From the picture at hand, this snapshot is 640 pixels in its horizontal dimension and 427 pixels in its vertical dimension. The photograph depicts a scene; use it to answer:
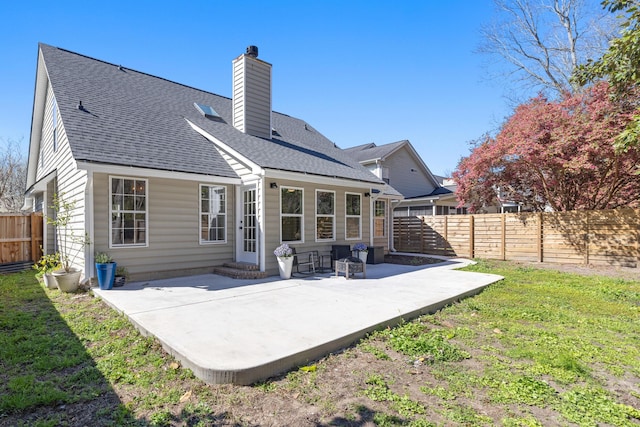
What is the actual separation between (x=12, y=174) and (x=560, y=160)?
33.4m

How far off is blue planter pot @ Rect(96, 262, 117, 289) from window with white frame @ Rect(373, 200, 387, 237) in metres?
9.45

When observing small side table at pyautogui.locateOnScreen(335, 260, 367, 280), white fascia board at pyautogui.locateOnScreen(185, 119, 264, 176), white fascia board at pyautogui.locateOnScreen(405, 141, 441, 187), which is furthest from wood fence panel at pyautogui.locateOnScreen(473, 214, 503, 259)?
A: white fascia board at pyautogui.locateOnScreen(405, 141, 441, 187)

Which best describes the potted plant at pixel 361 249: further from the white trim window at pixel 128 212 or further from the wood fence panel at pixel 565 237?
the wood fence panel at pixel 565 237

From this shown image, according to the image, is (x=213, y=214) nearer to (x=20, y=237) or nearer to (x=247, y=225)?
(x=247, y=225)

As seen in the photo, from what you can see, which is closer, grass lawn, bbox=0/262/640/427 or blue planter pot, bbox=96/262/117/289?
grass lawn, bbox=0/262/640/427

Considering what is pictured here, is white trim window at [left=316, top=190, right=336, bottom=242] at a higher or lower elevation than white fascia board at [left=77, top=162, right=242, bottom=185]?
lower

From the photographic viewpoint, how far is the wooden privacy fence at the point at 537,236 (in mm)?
9805

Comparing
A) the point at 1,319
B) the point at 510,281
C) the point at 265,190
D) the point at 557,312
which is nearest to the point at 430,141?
the point at 510,281

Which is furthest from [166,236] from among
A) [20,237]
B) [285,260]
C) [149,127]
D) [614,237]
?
[614,237]

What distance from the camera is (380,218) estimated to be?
14.1m

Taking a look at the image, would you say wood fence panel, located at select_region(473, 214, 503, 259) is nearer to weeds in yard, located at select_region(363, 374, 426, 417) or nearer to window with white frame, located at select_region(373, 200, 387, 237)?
window with white frame, located at select_region(373, 200, 387, 237)

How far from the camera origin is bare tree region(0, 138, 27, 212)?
24.4 m

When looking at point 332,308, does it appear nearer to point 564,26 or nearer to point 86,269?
point 86,269

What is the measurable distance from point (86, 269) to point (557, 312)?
891 cm
